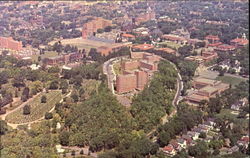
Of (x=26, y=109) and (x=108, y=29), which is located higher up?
(x=26, y=109)

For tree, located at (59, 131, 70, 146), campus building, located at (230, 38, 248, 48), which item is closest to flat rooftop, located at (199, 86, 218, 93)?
tree, located at (59, 131, 70, 146)

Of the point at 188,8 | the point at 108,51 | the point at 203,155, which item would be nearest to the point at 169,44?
the point at 108,51

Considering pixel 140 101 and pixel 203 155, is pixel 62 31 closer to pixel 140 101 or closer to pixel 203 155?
pixel 140 101

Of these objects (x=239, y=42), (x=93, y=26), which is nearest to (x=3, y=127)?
(x=93, y=26)

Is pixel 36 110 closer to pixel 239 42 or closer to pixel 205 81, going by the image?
pixel 205 81

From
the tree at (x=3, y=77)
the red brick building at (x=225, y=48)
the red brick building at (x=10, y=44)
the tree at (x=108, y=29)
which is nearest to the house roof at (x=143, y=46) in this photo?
the red brick building at (x=225, y=48)

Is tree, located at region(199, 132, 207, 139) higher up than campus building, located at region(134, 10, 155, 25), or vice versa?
campus building, located at region(134, 10, 155, 25)

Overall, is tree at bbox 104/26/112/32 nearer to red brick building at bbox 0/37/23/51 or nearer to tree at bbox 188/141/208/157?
red brick building at bbox 0/37/23/51

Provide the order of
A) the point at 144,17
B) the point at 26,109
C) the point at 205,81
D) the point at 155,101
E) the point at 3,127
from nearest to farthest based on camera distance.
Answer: the point at 3,127
the point at 26,109
the point at 155,101
the point at 205,81
the point at 144,17
